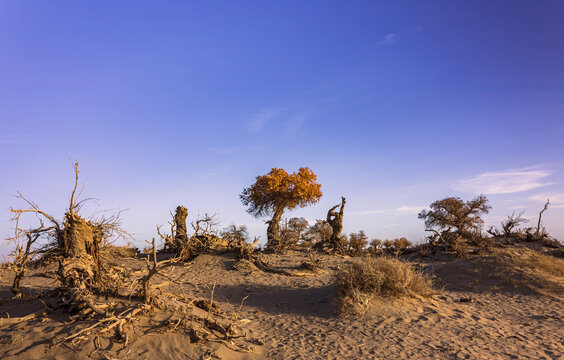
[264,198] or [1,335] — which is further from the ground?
[264,198]

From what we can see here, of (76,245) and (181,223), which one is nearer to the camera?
(76,245)

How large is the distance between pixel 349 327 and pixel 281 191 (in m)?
12.2

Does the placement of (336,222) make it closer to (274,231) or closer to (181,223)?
(274,231)

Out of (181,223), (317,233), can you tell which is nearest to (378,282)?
(181,223)

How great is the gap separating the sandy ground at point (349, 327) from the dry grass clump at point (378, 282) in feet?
0.98

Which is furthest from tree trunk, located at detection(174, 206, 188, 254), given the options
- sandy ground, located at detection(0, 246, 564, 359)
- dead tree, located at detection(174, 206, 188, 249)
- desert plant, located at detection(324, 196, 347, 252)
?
desert plant, located at detection(324, 196, 347, 252)

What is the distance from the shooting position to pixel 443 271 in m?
13.9

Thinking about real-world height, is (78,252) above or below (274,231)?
below

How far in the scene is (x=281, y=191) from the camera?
2002cm

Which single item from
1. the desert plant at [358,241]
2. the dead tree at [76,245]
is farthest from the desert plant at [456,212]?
the dead tree at [76,245]

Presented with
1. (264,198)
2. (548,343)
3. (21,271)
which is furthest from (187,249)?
(548,343)

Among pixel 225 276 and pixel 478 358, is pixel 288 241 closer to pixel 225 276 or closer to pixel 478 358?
pixel 225 276

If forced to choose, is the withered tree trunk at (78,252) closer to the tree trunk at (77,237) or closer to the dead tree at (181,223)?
the tree trunk at (77,237)

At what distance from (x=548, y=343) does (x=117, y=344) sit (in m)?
8.90
